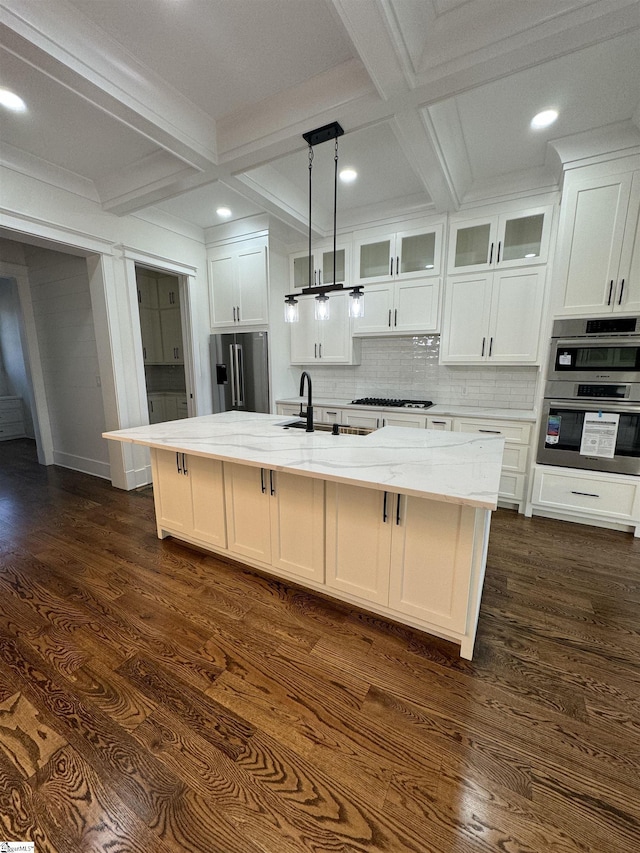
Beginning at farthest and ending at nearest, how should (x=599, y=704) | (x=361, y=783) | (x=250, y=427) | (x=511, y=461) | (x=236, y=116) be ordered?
(x=511, y=461)
(x=250, y=427)
(x=236, y=116)
(x=599, y=704)
(x=361, y=783)

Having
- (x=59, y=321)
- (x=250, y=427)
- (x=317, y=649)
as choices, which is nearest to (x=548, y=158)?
(x=250, y=427)

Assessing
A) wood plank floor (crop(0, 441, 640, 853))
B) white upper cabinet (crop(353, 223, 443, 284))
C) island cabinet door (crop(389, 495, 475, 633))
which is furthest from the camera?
white upper cabinet (crop(353, 223, 443, 284))

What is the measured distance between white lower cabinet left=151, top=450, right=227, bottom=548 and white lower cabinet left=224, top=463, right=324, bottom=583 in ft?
0.32

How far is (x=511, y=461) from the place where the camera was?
304cm

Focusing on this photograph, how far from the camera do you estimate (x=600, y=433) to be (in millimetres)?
2629

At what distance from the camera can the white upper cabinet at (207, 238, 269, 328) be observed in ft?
12.7

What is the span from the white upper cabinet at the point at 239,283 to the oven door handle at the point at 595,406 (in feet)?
9.61

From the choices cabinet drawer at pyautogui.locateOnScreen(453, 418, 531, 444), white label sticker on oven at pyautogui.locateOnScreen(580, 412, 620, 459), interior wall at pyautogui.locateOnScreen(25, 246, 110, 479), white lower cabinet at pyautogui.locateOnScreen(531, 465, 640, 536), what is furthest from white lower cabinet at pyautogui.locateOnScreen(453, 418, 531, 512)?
interior wall at pyautogui.locateOnScreen(25, 246, 110, 479)

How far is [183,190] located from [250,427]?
1999mm

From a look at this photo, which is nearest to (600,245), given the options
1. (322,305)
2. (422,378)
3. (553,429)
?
(553,429)

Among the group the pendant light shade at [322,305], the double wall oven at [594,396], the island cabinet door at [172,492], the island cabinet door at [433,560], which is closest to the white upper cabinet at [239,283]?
the pendant light shade at [322,305]

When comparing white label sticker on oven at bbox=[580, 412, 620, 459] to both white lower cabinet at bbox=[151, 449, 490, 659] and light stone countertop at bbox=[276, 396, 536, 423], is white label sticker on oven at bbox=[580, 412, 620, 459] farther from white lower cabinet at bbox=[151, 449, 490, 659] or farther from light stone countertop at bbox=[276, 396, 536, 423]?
white lower cabinet at bbox=[151, 449, 490, 659]

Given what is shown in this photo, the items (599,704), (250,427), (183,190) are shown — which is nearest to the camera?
(599,704)

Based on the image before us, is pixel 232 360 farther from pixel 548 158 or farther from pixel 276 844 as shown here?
pixel 276 844
